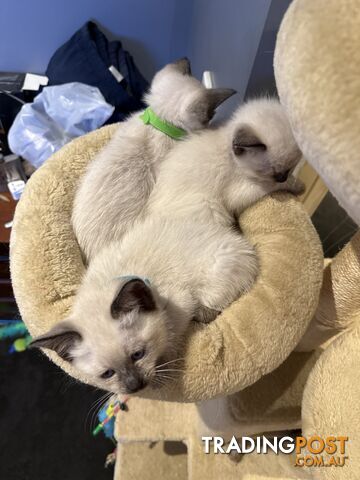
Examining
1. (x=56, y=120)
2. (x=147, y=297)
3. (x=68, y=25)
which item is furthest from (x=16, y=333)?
(x=68, y=25)

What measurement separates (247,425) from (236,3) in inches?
55.9

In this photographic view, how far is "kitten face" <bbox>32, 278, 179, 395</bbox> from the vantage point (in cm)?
75

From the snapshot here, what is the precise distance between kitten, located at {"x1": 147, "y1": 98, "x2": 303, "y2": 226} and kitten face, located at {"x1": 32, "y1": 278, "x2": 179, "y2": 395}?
298mm

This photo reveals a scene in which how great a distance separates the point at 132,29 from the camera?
6.99ft

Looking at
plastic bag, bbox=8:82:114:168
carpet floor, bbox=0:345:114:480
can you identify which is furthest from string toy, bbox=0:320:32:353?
plastic bag, bbox=8:82:114:168

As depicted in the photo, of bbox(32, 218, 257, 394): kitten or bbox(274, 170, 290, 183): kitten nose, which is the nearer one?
bbox(32, 218, 257, 394): kitten

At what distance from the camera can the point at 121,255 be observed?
0.88 meters

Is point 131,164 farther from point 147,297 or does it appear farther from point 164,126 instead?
point 147,297

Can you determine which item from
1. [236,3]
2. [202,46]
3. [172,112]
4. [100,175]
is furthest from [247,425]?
[202,46]

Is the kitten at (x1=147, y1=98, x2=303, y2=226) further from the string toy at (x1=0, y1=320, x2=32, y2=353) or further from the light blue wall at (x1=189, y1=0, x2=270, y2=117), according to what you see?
the string toy at (x1=0, y1=320, x2=32, y2=353)

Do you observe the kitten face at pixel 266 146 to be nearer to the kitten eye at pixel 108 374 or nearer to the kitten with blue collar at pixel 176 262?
the kitten with blue collar at pixel 176 262

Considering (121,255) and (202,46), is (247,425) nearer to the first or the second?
(121,255)

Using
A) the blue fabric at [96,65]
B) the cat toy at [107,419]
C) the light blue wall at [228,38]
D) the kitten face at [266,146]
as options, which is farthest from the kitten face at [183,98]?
the cat toy at [107,419]

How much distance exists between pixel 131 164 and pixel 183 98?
0.84 feet
